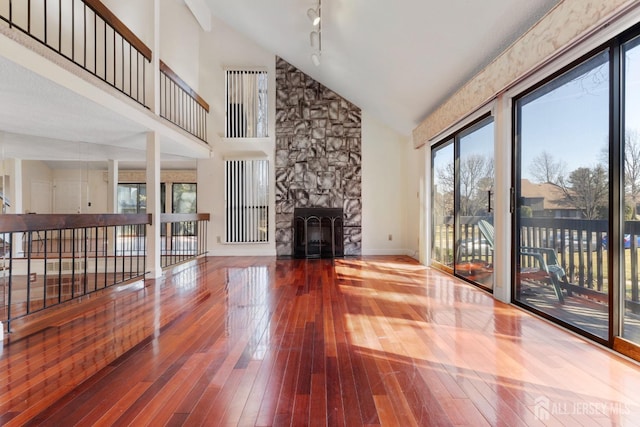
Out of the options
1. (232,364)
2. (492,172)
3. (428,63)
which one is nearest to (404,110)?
(428,63)

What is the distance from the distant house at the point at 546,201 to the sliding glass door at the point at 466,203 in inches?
21.3

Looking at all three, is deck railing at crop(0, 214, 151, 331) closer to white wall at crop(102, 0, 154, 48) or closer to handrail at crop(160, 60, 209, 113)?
handrail at crop(160, 60, 209, 113)

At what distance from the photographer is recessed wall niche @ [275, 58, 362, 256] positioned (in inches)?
258

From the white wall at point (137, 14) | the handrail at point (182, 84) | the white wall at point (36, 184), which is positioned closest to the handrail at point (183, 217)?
the handrail at point (182, 84)

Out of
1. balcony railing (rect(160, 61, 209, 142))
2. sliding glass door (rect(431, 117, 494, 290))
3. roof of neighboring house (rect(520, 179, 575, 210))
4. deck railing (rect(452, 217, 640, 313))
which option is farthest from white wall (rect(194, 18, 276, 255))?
deck railing (rect(452, 217, 640, 313))

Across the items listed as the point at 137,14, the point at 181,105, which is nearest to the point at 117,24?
the point at 137,14

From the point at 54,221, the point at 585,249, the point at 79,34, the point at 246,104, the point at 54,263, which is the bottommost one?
the point at 54,263

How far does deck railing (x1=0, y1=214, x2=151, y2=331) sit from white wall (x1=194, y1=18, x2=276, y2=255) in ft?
5.52

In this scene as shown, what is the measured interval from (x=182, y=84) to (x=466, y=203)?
488 centimetres

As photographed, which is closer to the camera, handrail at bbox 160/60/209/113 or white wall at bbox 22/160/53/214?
handrail at bbox 160/60/209/113

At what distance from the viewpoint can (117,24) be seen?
358cm

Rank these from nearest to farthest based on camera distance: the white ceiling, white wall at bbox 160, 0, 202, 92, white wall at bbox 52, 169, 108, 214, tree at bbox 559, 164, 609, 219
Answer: tree at bbox 559, 164, 609, 219 → the white ceiling → white wall at bbox 160, 0, 202, 92 → white wall at bbox 52, 169, 108, 214

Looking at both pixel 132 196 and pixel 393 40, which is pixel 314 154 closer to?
pixel 393 40

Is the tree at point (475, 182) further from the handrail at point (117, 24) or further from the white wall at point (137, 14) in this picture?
the white wall at point (137, 14)
